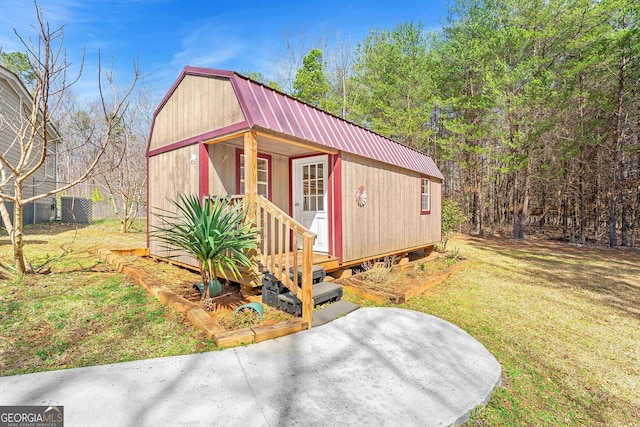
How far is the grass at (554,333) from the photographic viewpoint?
2451 mm

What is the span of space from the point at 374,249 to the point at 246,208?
3283 millimetres

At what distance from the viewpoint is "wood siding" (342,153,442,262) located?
17.9 feet

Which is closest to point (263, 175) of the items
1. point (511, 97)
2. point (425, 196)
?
point (425, 196)

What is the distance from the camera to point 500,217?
64.6ft

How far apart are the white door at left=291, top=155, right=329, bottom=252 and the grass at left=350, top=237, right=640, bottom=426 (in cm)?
219

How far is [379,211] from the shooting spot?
6.33m

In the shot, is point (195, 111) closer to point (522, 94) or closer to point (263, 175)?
point (263, 175)

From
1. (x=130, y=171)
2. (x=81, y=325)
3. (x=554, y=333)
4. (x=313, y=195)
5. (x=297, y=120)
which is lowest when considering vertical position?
(x=554, y=333)

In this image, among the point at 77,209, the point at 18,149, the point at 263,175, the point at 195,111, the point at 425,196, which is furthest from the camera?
the point at 77,209

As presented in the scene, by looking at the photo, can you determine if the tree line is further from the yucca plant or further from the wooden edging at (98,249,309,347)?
the wooden edging at (98,249,309,347)

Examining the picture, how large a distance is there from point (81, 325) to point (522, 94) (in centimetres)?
1614

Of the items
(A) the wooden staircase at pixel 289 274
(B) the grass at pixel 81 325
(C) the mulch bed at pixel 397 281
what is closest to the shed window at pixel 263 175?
(A) the wooden staircase at pixel 289 274

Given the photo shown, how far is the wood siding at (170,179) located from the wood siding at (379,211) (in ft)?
9.07

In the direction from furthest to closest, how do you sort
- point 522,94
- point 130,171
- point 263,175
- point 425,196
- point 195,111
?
point 130,171, point 522,94, point 425,196, point 263,175, point 195,111
